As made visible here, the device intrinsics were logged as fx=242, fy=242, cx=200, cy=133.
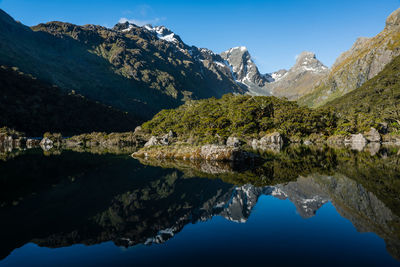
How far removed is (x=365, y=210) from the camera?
16078 mm

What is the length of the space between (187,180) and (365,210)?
53.9ft

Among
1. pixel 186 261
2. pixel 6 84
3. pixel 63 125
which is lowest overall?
pixel 186 261

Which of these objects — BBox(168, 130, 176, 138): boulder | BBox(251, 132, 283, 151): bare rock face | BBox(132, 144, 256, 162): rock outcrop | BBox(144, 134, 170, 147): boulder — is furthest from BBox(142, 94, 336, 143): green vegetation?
BBox(132, 144, 256, 162): rock outcrop

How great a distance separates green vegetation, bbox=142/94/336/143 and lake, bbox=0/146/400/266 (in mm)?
61715

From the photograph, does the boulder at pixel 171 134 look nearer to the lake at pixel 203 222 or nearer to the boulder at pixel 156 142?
the boulder at pixel 156 142

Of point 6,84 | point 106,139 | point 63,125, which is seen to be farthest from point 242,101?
point 6,84

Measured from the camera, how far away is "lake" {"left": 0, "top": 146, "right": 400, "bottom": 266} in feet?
36.0

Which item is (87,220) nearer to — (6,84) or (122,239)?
(122,239)

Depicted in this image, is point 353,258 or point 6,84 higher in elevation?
point 6,84

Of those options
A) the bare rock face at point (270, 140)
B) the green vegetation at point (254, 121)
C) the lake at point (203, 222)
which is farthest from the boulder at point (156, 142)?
the lake at point (203, 222)

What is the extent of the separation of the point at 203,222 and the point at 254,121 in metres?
88.3

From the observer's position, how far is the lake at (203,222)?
1096 centimetres

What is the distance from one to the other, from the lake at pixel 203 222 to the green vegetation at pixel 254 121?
61715mm

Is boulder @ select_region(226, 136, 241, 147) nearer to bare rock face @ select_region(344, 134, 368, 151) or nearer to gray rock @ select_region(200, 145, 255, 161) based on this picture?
gray rock @ select_region(200, 145, 255, 161)
